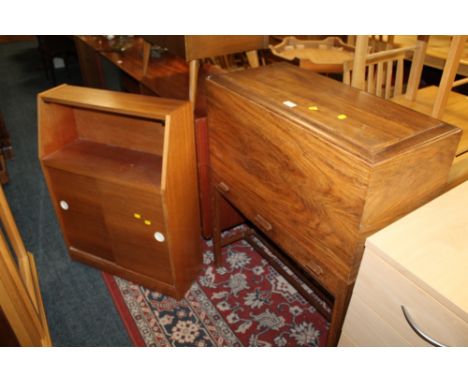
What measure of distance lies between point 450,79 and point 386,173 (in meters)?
0.93

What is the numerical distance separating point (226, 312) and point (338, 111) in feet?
3.72

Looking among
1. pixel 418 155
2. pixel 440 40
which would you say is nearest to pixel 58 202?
pixel 418 155

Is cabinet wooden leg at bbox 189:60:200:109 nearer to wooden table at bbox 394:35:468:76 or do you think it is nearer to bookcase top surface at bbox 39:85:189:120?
bookcase top surface at bbox 39:85:189:120

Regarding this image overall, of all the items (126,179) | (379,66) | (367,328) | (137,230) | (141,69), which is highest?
(379,66)

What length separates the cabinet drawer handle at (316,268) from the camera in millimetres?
1271

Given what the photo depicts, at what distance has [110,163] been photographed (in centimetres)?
175

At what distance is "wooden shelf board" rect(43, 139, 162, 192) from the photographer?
1635mm

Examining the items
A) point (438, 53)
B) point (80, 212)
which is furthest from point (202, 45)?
point (438, 53)

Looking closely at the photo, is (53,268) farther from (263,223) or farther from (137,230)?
(263,223)

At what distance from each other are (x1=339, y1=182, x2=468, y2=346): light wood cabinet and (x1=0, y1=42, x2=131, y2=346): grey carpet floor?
1.14m

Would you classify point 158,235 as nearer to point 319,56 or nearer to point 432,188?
point 432,188

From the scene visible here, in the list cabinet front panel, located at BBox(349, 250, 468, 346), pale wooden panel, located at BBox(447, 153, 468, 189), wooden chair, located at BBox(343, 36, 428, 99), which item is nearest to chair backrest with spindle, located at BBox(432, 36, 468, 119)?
wooden chair, located at BBox(343, 36, 428, 99)

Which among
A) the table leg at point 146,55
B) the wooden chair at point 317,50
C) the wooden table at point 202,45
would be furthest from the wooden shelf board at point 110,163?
the wooden chair at point 317,50

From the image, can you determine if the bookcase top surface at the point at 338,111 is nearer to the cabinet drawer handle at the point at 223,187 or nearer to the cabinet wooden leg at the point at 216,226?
the cabinet drawer handle at the point at 223,187
